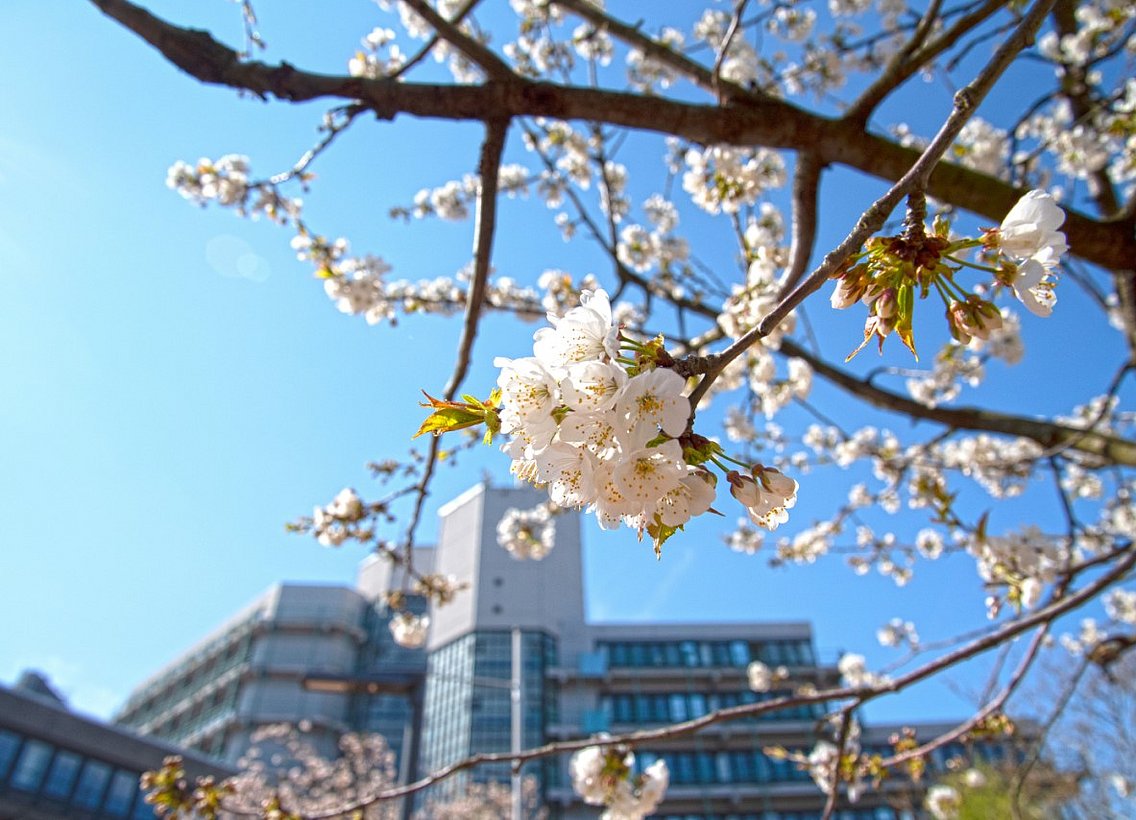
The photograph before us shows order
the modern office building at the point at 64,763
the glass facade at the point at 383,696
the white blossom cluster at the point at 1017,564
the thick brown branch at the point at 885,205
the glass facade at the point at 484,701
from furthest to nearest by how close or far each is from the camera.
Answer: the glass facade at the point at 383,696, the glass facade at the point at 484,701, the modern office building at the point at 64,763, the white blossom cluster at the point at 1017,564, the thick brown branch at the point at 885,205

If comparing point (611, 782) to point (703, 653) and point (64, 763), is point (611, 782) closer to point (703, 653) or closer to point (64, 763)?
point (64, 763)

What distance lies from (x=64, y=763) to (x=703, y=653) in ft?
69.2

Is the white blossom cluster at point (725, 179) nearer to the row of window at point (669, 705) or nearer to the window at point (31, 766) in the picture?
the window at point (31, 766)

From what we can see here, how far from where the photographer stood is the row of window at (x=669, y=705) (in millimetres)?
26516

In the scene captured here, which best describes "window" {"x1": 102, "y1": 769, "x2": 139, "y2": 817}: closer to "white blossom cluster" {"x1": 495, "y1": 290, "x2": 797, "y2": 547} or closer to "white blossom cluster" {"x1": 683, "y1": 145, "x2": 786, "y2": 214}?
"white blossom cluster" {"x1": 683, "y1": 145, "x2": 786, "y2": 214}

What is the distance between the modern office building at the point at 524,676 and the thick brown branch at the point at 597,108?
75.5ft

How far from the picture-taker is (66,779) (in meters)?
14.0

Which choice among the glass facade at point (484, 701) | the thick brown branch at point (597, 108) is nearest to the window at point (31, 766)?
the glass facade at point (484, 701)

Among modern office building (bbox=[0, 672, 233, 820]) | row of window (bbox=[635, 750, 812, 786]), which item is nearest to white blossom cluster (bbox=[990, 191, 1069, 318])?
modern office building (bbox=[0, 672, 233, 820])

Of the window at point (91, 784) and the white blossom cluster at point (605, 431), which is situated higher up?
the window at point (91, 784)

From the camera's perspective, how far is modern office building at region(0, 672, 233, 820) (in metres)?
13.2

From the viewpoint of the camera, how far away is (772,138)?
2.42 m

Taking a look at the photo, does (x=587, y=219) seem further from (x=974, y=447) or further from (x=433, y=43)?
(x=974, y=447)

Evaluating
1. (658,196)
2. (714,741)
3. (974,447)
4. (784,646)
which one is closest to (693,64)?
(658,196)
